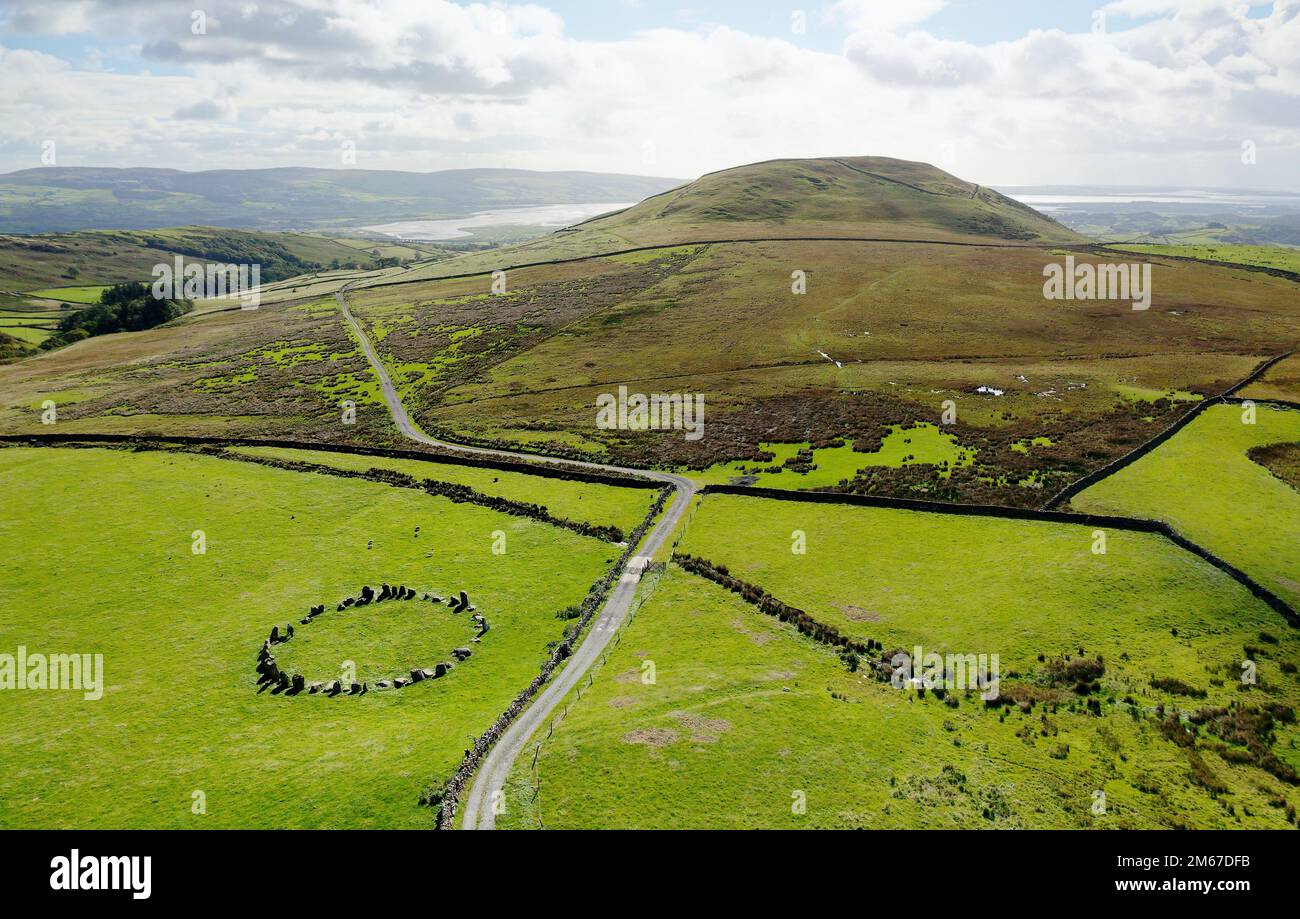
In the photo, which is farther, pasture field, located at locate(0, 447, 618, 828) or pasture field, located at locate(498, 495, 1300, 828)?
pasture field, located at locate(0, 447, 618, 828)

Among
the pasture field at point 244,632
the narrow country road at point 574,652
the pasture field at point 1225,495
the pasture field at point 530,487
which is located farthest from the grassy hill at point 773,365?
the pasture field at point 244,632

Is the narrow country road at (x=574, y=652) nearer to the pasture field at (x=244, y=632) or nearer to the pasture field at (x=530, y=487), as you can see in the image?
the pasture field at (x=244, y=632)

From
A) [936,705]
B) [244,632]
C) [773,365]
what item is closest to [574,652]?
[936,705]

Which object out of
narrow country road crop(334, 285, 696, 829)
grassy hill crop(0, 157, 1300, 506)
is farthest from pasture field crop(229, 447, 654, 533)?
grassy hill crop(0, 157, 1300, 506)

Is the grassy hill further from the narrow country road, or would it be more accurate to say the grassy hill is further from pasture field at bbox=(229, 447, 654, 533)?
pasture field at bbox=(229, 447, 654, 533)

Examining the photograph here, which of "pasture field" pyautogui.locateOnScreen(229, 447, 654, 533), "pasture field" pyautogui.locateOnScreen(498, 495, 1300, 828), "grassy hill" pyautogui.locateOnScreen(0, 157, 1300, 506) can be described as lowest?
"pasture field" pyautogui.locateOnScreen(498, 495, 1300, 828)

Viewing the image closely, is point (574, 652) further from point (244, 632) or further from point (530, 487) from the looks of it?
point (530, 487)

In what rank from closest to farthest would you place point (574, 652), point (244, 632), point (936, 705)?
point (936, 705) → point (574, 652) → point (244, 632)
